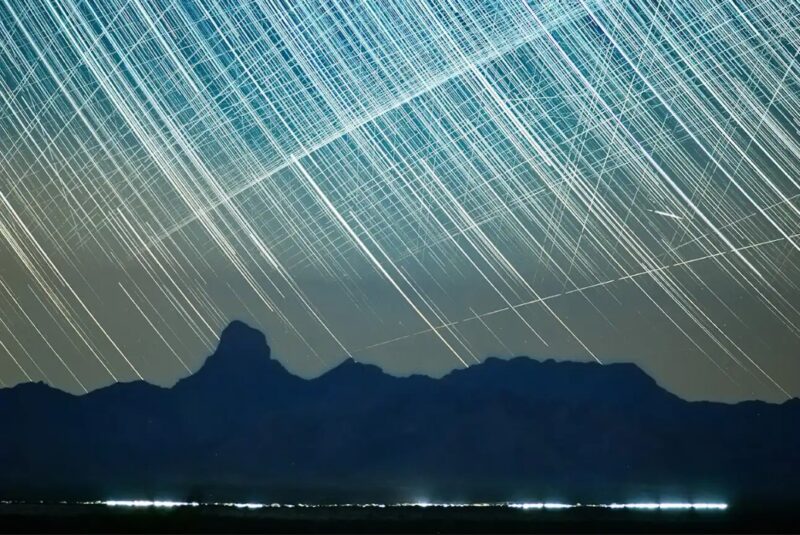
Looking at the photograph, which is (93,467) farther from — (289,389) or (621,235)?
(621,235)

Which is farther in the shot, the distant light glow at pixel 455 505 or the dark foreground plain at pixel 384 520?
the distant light glow at pixel 455 505

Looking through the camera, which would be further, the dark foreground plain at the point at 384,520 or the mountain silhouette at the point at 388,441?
the mountain silhouette at the point at 388,441

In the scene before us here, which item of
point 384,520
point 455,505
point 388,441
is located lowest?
point 455,505

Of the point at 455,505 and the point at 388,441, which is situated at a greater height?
the point at 388,441

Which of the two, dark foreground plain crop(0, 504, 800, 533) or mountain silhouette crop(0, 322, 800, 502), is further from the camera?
mountain silhouette crop(0, 322, 800, 502)

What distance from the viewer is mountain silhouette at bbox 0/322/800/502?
17.5 ft

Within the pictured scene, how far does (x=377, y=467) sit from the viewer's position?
5.39 m

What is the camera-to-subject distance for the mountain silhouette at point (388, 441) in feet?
17.5

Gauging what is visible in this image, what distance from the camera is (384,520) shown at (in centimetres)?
509

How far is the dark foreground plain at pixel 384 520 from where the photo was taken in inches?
188

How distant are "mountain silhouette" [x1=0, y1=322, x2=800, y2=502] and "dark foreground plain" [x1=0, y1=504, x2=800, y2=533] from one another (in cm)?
13

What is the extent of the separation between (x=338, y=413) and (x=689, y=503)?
226 centimetres

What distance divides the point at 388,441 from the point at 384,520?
522mm

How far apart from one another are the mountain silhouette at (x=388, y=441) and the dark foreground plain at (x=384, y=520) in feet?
0.42
